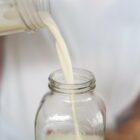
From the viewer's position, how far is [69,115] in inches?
27.8

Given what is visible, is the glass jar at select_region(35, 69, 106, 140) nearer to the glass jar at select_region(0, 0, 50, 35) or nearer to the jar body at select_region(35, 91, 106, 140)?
the jar body at select_region(35, 91, 106, 140)

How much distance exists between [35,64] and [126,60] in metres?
0.18

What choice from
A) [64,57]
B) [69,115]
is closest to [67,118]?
[69,115]

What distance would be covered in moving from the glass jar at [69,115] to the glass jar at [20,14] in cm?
10

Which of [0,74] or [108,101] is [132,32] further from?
[0,74]

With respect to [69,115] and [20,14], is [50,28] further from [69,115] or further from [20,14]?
[69,115]

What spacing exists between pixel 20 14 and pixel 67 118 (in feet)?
0.68

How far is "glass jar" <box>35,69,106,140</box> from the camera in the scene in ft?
2.21

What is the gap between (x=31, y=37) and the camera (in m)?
0.77

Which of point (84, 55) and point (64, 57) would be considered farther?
point (84, 55)

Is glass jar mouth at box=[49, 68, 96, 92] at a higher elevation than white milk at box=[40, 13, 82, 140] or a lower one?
lower

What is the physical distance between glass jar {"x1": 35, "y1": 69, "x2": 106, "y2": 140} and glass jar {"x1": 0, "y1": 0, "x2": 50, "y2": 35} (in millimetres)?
100

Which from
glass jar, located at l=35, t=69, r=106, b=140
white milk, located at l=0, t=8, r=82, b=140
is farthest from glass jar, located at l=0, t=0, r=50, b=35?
glass jar, located at l=35, t=69, r=106, b=140

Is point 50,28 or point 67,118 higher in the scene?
point 50,28
